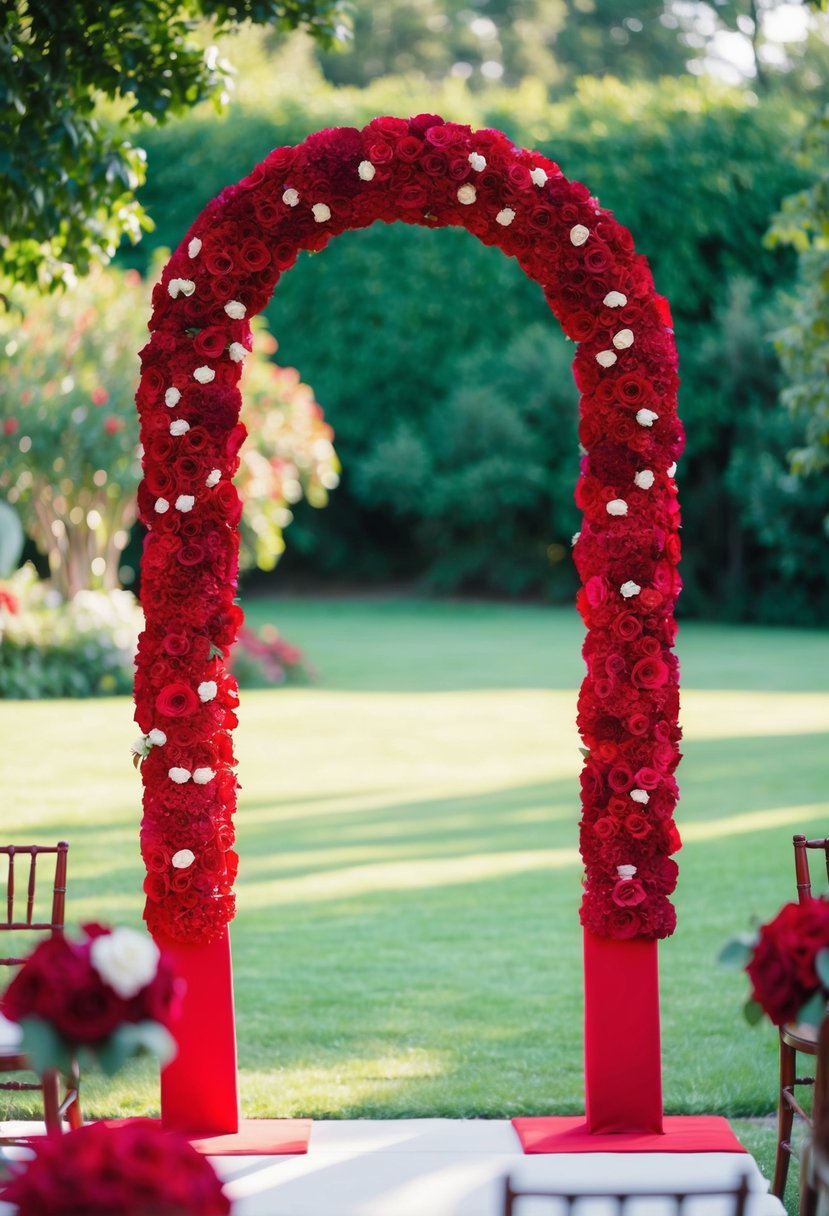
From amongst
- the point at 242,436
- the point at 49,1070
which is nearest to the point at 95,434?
the point at 242,436

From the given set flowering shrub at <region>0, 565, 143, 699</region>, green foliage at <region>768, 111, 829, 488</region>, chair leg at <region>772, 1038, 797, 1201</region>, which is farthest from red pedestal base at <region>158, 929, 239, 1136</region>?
flowering shrub at <region>0, 565, 143, 699</region>

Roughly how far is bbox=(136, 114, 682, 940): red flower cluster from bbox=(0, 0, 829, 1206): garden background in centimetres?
111

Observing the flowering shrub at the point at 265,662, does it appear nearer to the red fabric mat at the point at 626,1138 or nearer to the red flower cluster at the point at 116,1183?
the red fabric mat at the point at 626,1138

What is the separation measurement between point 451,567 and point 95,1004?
962 inches

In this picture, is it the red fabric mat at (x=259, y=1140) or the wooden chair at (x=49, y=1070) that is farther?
the red fabric mat at (x=259, y=1140)

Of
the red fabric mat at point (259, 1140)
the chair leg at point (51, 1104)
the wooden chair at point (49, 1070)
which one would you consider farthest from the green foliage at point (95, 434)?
the chair leg at point (51, 1104)

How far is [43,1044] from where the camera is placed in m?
2.47

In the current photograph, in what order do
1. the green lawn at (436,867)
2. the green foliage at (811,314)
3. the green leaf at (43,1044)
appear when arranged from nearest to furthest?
1. the green leaf at (43,1044)
2. the green lawn at (436,867)
3. the green foliage at (811,314)

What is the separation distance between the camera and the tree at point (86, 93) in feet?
18.2

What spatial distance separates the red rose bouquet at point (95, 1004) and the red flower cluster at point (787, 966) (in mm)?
1053

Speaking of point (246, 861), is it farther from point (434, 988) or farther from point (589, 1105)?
point (589, 1105)

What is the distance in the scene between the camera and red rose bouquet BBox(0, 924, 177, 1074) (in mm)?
2477

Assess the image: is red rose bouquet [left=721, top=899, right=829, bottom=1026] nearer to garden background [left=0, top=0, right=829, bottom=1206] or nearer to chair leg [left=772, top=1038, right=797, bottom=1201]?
chair leg [left=772, top=1038, right=797, bottom=1201]

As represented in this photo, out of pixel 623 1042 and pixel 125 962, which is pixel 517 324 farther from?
pixel 125 962
